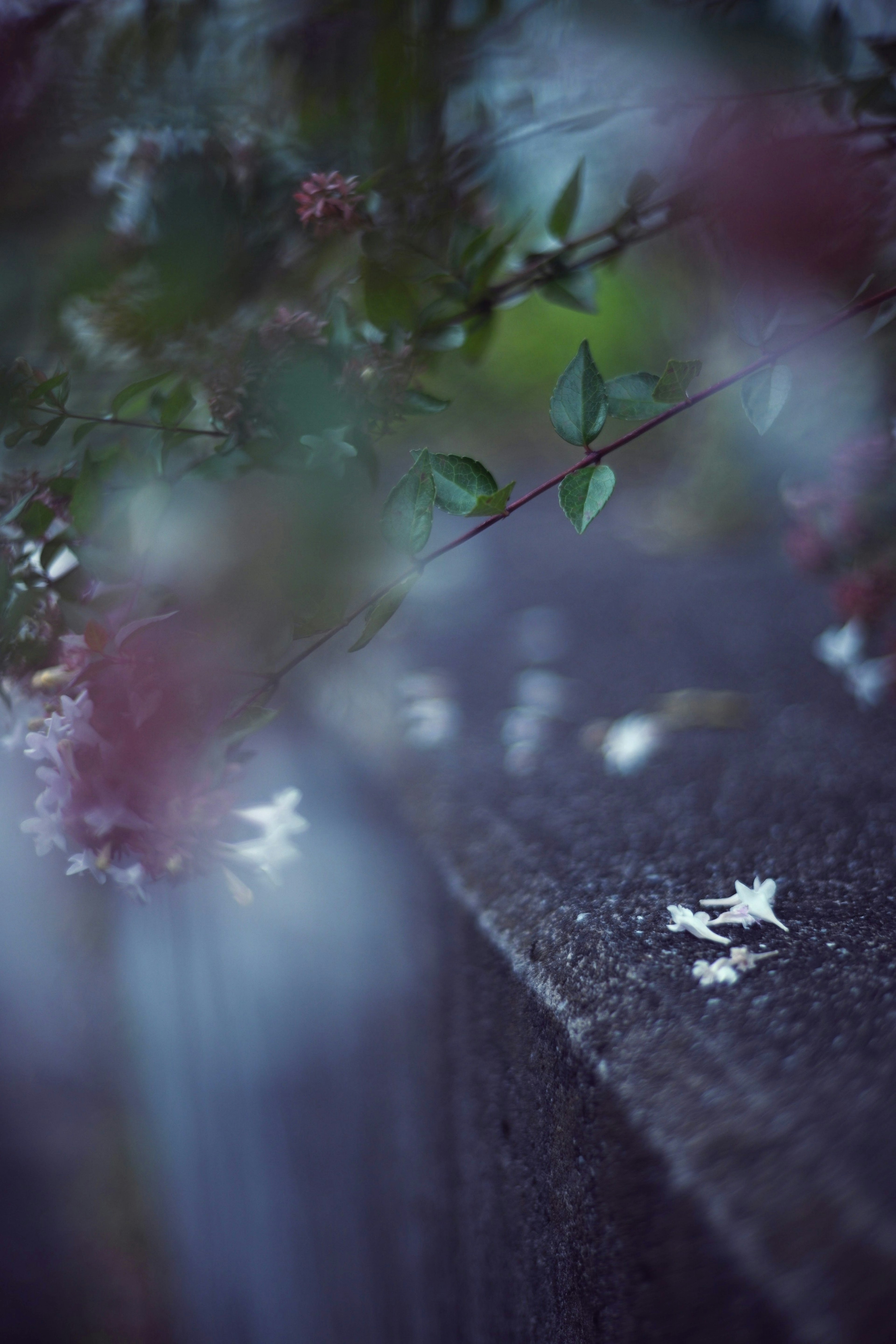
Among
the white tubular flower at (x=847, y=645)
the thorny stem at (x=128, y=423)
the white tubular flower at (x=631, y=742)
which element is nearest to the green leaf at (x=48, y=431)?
the thorny stem at (x=128, y=423)

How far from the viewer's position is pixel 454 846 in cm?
72

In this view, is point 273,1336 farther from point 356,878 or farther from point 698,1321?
point 698,1321

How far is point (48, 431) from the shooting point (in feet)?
1.61

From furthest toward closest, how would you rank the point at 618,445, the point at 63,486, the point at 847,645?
the point at 847,645, the point at 63,486, the point at 618,445

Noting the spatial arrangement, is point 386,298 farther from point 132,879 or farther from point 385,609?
point 132,879

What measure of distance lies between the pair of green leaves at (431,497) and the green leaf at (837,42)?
399 mm

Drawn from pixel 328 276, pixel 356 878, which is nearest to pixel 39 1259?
pixel 356 878

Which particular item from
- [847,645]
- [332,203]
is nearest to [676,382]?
[332,203]

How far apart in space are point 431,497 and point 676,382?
0.14 metres

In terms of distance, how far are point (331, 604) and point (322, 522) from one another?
0.16 metres

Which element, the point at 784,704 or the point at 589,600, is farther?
the point at 589,600

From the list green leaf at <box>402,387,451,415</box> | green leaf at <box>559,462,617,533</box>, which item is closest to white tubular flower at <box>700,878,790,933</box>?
green leaf at <box>559,462,617,533</box>

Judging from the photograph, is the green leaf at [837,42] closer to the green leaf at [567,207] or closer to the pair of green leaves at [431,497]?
the green leaf at [567,207]

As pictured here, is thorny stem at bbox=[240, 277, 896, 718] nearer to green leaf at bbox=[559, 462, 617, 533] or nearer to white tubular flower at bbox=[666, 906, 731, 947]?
green leaf at bbox=[559, 462, 617, 533]
